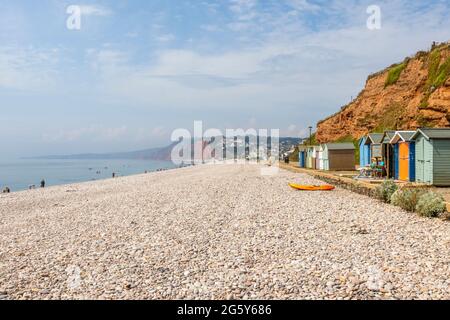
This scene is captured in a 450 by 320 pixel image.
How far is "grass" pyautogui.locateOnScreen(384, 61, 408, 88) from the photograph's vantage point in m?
61.1

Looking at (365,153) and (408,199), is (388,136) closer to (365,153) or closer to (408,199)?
(365,153)

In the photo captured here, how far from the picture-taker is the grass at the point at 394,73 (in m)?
61.1

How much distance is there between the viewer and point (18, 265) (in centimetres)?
952

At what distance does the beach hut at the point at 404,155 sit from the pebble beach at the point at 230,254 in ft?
28.8

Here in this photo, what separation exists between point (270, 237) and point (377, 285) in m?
4.50

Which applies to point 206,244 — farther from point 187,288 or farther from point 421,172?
point 421,172

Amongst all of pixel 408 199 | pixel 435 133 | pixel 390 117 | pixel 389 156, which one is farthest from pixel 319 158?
pixel 408 199

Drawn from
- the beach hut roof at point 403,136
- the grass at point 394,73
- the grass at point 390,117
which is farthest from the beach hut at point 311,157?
the beach hut roof at point 403,136

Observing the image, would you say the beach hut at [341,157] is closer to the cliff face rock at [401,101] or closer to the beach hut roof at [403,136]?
the cliff face rock at [401,101]

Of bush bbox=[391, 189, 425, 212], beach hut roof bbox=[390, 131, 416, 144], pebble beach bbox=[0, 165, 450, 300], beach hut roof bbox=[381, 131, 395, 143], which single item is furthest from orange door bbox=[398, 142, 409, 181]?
bush bbox=[391, 189, 425, 212]

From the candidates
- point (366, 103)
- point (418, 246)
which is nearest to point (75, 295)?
point (418, 246)

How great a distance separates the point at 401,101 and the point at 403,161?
113ft

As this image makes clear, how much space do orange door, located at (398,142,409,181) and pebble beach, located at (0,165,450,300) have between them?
943 centimetres

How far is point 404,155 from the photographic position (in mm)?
26172
